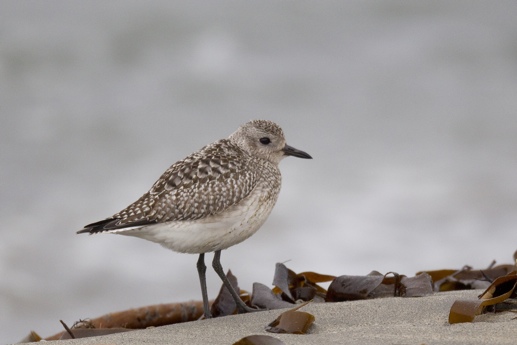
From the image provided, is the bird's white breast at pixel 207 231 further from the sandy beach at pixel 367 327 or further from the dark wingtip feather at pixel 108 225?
the sandy beach at pixel 367 327

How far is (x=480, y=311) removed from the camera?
4402 mm

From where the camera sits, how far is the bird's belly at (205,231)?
5289 millimetres

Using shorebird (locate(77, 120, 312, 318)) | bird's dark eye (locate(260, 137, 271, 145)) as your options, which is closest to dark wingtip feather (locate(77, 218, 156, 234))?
shorebird (locate(77, 120, 312, 318))

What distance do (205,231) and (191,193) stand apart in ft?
0.83

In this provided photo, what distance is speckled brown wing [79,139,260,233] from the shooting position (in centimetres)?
525

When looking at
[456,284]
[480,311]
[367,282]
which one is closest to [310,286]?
[367,282]

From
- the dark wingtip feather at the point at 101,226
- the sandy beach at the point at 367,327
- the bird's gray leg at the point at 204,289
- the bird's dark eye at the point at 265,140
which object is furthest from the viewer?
the bird's dark eye at the point at 265,140

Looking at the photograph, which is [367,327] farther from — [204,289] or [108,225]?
[108,225]

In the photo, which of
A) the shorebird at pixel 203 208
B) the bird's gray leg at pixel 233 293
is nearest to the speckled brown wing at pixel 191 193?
the shorebird at pixel 203 208

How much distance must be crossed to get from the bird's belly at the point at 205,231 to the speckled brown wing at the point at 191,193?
0.04 meters

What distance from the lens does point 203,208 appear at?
5.32 m

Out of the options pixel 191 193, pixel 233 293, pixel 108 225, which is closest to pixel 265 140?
pixel 191 193

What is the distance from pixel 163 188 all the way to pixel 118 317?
912 millimetres

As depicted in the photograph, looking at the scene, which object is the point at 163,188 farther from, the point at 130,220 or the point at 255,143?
the point at 255,143
